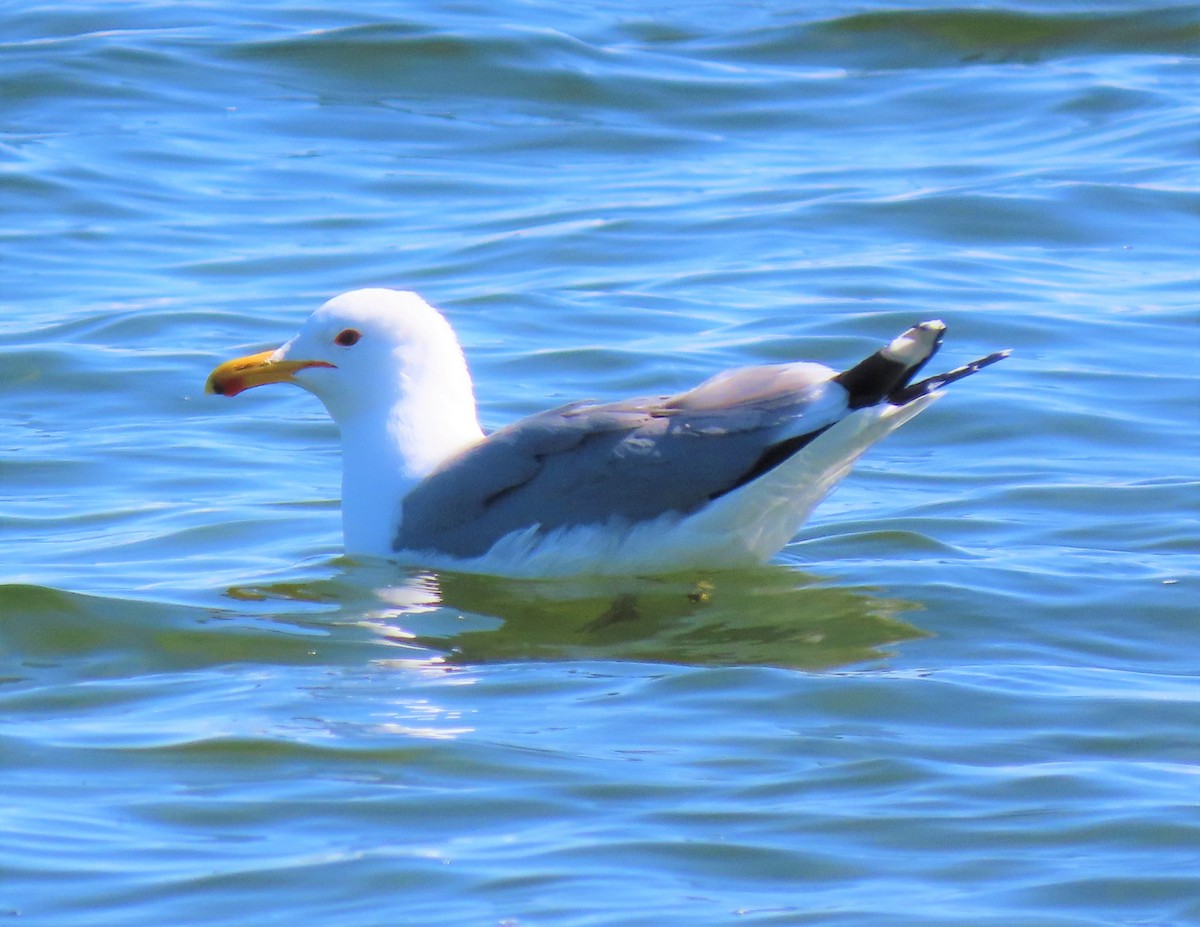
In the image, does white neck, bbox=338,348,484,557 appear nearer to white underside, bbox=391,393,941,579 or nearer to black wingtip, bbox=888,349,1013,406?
white underside, bbox=391,393,941,579

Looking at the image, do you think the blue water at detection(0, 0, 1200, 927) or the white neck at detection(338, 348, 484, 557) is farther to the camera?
the white neck at detection(338, 348, 484, 557)

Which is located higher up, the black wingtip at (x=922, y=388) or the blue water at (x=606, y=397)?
the black wingtip at (x=922, y=388)

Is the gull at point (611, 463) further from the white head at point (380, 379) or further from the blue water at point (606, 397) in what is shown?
the blue water at point (606, 397)

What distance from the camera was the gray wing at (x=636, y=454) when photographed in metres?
6.77

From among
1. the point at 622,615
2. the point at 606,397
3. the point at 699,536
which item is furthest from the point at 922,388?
the point at 606,397

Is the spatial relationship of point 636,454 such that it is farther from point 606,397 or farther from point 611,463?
point 606,397

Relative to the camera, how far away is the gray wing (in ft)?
22.2

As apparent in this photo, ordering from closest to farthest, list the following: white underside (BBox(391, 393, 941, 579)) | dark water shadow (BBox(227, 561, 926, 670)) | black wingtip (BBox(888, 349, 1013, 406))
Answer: dark water shadow (BBox(227, 561, 926, 670)), black wingtip (BBox(888, 349, 1013, 406)), white underside (BBox(391, 393, 941, 579))

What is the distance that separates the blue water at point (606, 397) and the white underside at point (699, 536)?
105 millimetres

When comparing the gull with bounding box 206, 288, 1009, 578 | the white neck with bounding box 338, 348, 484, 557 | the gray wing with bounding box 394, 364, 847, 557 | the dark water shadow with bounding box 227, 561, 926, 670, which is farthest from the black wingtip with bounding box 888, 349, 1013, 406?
the white neck with bounding box 338, 348, 484, 557

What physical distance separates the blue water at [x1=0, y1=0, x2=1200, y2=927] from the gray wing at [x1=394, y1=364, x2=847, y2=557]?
0.26m

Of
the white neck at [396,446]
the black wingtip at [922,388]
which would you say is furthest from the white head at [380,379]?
the black wingtip at [922,388]

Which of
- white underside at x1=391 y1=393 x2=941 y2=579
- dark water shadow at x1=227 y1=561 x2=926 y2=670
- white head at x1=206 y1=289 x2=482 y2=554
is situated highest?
white head at x1=206 y1=289 x2=482 y2=554

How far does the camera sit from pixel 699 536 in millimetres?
6969
